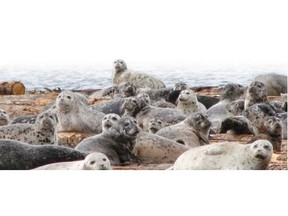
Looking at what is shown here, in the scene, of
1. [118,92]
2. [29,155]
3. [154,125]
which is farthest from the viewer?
[118,92]

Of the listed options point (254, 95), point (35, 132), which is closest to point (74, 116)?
point (35, 132)

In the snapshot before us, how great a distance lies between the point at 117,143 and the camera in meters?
7.97

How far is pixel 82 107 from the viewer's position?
9727 millimetres

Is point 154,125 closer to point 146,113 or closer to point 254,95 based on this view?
point 146,113

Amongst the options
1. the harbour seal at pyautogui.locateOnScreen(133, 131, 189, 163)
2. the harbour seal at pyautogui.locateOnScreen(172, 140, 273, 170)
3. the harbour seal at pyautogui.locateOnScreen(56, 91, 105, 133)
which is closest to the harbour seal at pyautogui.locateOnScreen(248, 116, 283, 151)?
the harbour seal at pyautogui.locateOnScreen(133, 131, 189, 163)

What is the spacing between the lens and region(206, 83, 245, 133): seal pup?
10.0 m

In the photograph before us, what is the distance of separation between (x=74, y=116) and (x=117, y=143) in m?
1.74

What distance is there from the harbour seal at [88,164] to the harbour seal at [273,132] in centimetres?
165

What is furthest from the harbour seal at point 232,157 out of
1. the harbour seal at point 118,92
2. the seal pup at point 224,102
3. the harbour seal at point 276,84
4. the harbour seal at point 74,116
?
the harbour seal at point 276,84

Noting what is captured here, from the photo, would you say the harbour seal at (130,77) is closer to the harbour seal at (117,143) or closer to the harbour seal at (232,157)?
the harbour seal at (117,143)

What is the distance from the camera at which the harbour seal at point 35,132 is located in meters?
8.38

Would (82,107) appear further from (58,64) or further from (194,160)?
(194,160)

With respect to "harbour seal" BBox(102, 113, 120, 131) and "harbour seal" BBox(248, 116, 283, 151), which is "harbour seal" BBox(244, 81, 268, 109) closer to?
"harbour seal" BBox(248, 116, 283, 151)

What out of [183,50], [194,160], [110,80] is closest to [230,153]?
[194,160]
